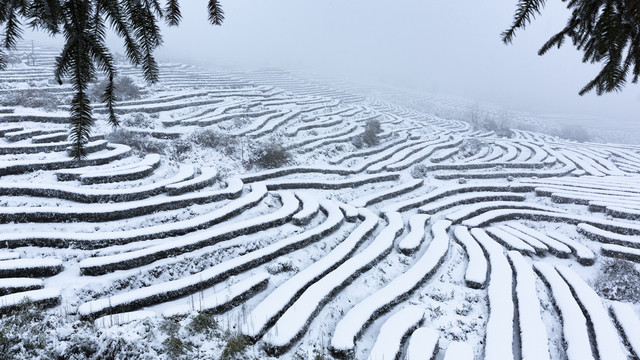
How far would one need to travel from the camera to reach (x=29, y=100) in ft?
53.9

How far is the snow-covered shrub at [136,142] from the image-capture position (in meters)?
14.3

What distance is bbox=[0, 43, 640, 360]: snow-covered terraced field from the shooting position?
6.50 meters

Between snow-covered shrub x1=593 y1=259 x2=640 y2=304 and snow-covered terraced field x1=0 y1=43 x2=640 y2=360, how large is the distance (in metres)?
0.15

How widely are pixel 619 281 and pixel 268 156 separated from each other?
523 inches

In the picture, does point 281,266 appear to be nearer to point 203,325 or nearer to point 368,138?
point 203,325

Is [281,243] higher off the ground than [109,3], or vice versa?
[109,3]

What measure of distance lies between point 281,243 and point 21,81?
74.7 feet

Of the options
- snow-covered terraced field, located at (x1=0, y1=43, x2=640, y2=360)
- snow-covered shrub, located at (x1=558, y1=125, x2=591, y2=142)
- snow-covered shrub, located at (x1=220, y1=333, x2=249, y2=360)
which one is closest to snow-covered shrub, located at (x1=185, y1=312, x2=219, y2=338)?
snow-covered terraced field, located at (x1=0, y1=43, x2=640, y2=360)

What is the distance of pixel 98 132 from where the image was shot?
572 inches

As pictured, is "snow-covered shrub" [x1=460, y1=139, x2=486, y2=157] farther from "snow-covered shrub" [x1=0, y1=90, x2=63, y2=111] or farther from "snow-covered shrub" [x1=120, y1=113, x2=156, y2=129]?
"snow-covered shrub" [x1=0, y1=90, x2=63, y2=111]

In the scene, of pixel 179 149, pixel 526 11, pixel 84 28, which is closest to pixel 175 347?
pixel 84 28

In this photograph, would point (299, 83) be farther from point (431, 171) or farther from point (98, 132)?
point (98, 132)

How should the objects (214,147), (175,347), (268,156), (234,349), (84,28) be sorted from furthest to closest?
(214,147)
(268,156)
(234,349)
(175,347)
(84,28)

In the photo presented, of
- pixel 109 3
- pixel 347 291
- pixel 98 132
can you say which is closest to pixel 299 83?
pixel 98 132
